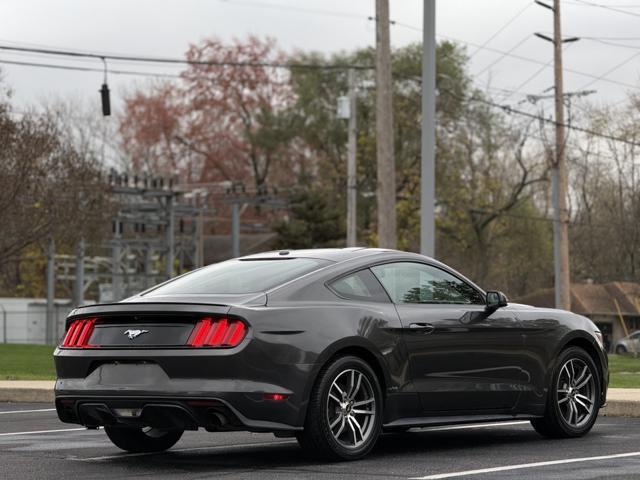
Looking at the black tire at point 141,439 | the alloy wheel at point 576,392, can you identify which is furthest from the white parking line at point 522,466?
the black tire at point 141,439

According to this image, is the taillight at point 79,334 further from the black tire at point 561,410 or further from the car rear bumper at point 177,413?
the black tire at point 561,410

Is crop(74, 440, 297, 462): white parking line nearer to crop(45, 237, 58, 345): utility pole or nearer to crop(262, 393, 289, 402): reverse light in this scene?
crop(262, 393, 289, 402): reverse light

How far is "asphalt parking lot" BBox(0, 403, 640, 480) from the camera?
9.08m

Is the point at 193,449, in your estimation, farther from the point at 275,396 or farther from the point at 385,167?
the point at 385,167

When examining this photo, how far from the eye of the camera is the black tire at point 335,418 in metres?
9.41

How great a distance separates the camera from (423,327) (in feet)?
34.0

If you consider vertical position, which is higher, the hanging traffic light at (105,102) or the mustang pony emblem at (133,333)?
the hanging traffic light at (105,102)

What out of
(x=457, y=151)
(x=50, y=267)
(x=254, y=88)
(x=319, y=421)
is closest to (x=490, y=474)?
(x=319, y=421)

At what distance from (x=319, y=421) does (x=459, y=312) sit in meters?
1.89

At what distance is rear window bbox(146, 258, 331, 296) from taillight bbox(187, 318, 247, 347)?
1.87ft

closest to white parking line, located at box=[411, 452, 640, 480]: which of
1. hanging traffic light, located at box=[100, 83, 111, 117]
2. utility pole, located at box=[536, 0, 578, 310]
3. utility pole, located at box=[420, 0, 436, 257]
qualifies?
utility pole, located at box=[420, 0, 436, 257]

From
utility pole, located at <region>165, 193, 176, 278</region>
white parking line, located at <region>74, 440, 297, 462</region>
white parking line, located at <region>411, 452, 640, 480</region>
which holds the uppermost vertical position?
utility pole, located at <region>165, 193, 176, 278</region>

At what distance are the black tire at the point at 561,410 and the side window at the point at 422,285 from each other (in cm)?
105

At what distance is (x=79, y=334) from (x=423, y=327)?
2.57 meters
